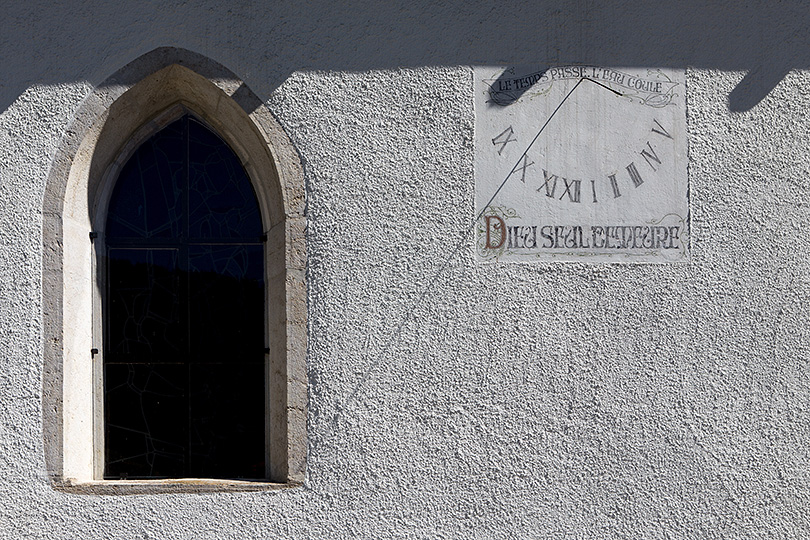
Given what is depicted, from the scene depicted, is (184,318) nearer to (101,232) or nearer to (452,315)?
(101,232)

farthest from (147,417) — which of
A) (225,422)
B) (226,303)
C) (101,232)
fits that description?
(101,232)

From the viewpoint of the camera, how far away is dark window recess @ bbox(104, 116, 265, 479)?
4.27 m

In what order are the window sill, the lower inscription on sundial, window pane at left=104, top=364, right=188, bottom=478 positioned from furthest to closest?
1. window pane at left=104, top=364, right=188, bottom=478
2. the lower inscription on sundial
3. the window sill

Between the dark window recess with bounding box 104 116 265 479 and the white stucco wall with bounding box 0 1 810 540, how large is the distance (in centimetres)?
37

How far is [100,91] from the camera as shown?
405 centimetres

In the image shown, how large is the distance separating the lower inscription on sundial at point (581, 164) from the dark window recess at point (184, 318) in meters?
1.26

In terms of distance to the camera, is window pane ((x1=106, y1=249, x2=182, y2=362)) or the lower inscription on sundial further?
window pane ((x1=106, y1=249, x2=182, y2=362))

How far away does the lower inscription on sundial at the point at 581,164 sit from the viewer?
4.09 metres

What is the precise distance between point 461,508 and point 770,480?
1473 millimetres

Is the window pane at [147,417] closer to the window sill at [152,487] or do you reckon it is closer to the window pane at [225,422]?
the window pane at [225,422]

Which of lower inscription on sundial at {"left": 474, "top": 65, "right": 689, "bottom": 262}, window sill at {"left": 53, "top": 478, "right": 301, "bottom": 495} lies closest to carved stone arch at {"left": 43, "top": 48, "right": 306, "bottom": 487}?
window sill at {"left": 53, "top": 478, "right": 301, "bottom": 495}

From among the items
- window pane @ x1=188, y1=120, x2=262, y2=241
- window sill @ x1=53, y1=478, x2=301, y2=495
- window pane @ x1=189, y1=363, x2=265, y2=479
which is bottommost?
window sill @ x1=53, y1=478, x2=301, y2=495

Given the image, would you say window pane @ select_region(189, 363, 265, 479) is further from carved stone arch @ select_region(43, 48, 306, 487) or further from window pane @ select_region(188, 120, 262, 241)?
window pane @ select_region(188, 120, 262, 241)

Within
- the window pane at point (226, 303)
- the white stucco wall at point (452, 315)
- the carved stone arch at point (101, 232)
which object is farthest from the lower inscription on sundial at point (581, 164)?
the window pane at point (226, 303)
